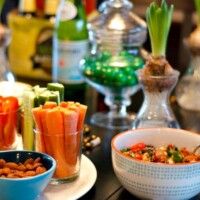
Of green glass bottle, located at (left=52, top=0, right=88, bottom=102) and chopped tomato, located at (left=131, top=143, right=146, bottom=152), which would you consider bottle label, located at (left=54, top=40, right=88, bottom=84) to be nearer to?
green glass bottle, located at (left=52, top=0, right=88, bottom=102)

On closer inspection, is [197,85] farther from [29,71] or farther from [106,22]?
[29,71]

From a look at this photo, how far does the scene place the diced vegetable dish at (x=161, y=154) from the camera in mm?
852

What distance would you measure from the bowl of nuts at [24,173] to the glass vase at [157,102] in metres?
0.28

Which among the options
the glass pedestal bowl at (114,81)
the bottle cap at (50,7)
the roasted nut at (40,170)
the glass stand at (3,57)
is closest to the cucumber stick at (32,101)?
the roasted nut at (40,170)

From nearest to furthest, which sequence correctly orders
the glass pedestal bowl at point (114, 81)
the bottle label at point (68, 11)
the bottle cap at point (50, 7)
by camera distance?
the glass pedestal bowl at point (114, 81), the bottle label at point (68, 11), the bottle cap at point (50, 7)

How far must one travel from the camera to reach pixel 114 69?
46.9 inches

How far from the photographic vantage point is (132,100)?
4.47 ft

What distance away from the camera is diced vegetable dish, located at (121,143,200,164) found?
852 millimetres

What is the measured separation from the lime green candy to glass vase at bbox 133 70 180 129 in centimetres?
14

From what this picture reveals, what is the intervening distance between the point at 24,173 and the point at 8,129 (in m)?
0.17

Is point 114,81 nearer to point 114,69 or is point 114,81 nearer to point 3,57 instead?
point 114,69

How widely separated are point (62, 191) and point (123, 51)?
51 centimetres

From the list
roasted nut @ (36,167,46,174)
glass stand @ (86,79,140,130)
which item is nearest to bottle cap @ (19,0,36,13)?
glass stand @ (86,79,140,130)

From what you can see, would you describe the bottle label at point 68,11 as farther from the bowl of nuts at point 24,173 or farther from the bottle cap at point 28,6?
Answer: the bowl of nuts at point 24,173
